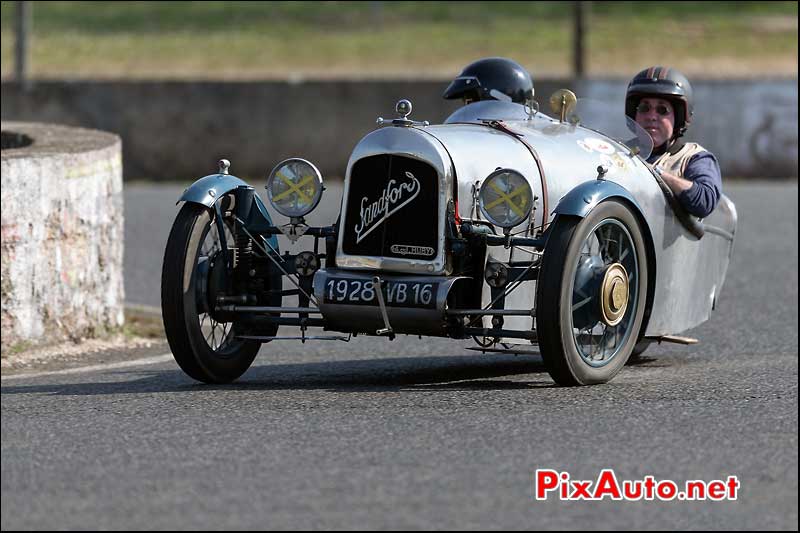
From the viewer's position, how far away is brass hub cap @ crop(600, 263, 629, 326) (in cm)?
708

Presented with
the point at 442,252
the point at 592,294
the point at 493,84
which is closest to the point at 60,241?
the point at 493,84

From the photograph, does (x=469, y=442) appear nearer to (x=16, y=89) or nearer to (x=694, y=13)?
(x=16, y=89)

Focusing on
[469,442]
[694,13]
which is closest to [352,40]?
[694,13]

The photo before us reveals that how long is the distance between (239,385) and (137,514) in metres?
2.50

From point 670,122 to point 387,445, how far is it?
3.62 m

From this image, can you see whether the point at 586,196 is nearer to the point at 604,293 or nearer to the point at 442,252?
the point at 604,293

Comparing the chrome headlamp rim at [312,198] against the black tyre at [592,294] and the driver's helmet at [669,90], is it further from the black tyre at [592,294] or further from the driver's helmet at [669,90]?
the driver's helmet at [669,90]

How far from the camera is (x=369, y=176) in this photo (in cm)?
707

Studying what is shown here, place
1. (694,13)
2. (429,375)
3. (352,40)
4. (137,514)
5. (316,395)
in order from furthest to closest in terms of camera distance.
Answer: (694,13)
(352,40)
(429,375)
(316,395)
(137,514)

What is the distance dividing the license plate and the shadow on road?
0.44 metres

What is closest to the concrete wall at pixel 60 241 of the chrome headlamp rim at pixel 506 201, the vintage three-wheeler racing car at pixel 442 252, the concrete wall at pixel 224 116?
the vintage three-wheeler racing car at pixel 442 252

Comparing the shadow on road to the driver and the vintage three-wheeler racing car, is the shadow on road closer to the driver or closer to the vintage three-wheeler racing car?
the vintage three-wheeler racing car

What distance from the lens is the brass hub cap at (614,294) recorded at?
708cm

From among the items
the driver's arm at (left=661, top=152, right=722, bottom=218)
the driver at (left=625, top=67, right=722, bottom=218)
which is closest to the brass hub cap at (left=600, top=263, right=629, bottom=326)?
the driver's arm at (left=661, top=152, right=722, bottom=218)
